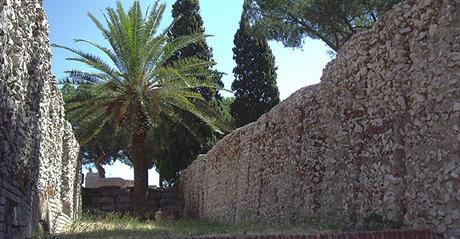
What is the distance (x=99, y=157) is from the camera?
1180 inches

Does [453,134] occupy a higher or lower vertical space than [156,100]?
lower

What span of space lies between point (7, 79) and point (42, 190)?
11.6ft

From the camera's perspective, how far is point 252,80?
24.0m

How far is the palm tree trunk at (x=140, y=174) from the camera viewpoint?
17.3 metres

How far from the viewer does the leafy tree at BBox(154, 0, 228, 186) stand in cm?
2244

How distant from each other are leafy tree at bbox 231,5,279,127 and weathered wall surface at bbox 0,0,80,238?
40.4 ft

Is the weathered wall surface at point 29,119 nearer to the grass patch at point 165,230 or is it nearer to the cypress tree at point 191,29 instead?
the grass patch at point 165,230

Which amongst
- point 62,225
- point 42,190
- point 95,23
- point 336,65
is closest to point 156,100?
point 95,23

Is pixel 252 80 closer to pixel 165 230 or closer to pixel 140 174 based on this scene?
pixel 140 174

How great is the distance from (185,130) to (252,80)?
3.68 m

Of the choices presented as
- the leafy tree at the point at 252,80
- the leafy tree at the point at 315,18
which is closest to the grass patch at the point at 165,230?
the leafy tree at the point at 315,18

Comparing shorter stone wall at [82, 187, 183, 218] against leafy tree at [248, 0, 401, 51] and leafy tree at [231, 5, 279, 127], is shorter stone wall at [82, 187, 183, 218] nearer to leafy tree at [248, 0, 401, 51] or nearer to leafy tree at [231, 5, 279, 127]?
leafy tree at [231, 5, 279, 127]

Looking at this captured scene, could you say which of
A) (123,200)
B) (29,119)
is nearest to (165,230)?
(29,119)

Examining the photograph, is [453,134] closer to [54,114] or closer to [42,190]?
[42,190]
